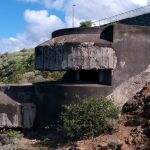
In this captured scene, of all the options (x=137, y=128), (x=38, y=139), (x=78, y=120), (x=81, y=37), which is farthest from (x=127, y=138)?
(x=81, y=37)

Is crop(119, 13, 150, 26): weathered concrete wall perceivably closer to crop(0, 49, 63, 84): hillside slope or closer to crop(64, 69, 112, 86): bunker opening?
crop(0, 49, 63, 84): hillside slope

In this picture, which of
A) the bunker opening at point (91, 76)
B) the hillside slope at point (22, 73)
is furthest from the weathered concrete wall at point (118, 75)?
the hillside slope at point (22, 73)

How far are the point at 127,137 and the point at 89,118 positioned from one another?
116 centimetres

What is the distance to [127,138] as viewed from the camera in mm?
11117

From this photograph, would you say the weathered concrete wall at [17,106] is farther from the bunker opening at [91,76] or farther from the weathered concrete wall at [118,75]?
the bunker opening at [91,76]

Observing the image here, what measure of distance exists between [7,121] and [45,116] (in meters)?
1.16

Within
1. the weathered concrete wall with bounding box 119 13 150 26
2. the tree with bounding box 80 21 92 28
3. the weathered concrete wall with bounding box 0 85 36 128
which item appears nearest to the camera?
the weathered concrete wall with bounding box 0 85 36 128

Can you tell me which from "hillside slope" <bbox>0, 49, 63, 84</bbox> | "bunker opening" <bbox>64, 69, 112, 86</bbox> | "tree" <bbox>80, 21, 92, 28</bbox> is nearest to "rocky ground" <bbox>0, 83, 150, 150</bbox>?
"bunker opening" <bbox>64, 69, 112, 86</bbox>

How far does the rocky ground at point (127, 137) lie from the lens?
10875mm

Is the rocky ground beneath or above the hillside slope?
beneath

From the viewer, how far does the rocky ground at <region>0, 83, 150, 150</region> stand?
35.7 ft

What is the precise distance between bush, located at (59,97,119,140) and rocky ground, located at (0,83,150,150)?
9.8 inches

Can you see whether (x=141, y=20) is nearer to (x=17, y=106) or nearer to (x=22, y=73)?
(x=22, y=73)

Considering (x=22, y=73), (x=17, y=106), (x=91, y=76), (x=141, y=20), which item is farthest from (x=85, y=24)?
(x=17, y=106)
